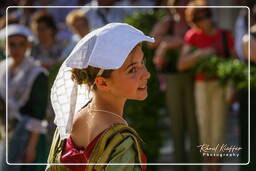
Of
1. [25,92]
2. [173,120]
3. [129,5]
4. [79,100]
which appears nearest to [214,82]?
[173,120]

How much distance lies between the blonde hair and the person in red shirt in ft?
2.01

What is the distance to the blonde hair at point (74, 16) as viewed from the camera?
4.70 m

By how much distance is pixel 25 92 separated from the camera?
4.71 meters

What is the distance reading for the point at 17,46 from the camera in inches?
187

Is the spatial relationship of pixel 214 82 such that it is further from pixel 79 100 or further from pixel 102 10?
pixel 79 100

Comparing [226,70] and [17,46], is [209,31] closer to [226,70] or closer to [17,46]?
[226,70]

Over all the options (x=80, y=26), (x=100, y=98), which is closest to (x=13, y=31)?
(x=80, y=26)

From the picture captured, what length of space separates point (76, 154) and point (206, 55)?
7.17 ft

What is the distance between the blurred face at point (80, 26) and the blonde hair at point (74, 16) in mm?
18

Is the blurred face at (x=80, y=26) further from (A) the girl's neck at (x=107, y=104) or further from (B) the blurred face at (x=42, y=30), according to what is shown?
(A) the girl's neck at (x=107, y=104)

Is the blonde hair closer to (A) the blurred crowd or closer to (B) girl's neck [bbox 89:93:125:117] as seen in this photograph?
(A) the blurred crowd

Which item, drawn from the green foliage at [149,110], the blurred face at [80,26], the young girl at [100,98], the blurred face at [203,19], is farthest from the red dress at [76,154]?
the green foliage at [149,110]

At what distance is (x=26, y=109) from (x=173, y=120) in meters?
0.96

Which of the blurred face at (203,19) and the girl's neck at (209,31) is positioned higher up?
the blurred face at (203,19)
